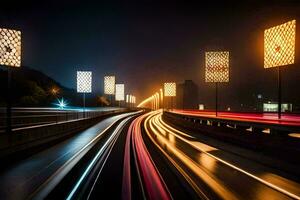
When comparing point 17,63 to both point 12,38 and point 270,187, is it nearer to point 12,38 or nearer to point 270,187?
point 12,38

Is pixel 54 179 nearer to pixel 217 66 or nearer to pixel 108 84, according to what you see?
pixel 217 66

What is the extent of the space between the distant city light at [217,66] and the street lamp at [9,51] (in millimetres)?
19914

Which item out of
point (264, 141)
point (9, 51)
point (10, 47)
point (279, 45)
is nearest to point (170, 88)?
point (279, 45)

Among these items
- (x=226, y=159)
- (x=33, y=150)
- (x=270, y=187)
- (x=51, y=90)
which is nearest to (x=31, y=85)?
(x=51, y=90)

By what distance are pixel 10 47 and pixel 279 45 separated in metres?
13.9

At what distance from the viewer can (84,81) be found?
4403 cm

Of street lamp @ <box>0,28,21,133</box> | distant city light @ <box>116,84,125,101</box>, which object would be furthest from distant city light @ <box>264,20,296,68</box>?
distant city light @ <box>116,84,125,101</box>

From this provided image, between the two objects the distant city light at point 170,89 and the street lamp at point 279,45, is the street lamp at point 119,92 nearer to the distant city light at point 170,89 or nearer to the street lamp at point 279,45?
the distant city light at point 170,89

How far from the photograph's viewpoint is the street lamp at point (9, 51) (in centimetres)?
1800

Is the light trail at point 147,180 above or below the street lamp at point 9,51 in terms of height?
below

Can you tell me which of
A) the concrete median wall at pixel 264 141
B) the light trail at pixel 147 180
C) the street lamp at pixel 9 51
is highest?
the street lamp at pixel 9 51

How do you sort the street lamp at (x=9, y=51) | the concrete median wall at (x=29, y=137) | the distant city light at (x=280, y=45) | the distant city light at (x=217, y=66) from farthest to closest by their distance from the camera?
the distant city light at (x=217, y=66) → the distant city light at (x=280, y=45) → the street lamp at (x=9, y=51) → the concrete median wall at (x=29, y=137)

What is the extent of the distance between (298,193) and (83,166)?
9875 millimetres

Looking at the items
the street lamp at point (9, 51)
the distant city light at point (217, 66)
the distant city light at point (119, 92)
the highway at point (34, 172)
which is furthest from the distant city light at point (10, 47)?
the distant city light at point (119, 92)
